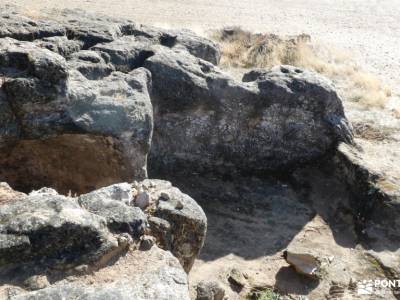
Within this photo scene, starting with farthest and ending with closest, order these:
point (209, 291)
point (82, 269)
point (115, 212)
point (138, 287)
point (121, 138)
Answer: point (121, 138)
point (209, 291)
point (115, 212)
point (82, 269)
point (138, 287)

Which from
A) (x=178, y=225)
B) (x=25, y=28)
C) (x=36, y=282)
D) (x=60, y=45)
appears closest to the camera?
(x=36, y=282)

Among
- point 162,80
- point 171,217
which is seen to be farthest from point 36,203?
point 162,80

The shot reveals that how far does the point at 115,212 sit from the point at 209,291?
2312 mm

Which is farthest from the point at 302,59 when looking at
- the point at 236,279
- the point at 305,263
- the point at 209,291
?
the point at 209,291

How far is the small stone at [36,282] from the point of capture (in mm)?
4586

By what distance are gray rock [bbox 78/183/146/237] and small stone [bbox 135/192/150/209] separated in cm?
39

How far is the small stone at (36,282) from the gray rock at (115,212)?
97 centimetres

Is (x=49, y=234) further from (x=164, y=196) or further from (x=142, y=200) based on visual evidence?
(x=164, y=196)

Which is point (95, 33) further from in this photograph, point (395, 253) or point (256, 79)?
point (395, 253)

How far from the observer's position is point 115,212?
18.4ft

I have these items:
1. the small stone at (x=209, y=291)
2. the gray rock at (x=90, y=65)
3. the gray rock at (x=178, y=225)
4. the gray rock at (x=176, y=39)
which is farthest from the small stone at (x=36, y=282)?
the gray rock at (x=176, y=39)

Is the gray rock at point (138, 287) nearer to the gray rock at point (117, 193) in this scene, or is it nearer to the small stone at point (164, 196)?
the gray rock at point (117, 193)

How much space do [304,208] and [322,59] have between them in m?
11.3

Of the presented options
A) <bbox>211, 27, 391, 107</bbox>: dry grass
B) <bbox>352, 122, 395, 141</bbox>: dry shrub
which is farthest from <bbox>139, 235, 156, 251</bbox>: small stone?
<bbox>211, 27, 391, 107</bbox>: dry grass
